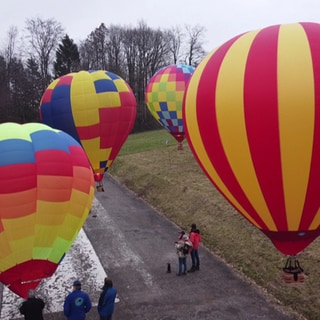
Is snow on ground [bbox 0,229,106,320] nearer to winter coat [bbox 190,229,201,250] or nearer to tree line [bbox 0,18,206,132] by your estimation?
winter coat [bbox 190,229,201,250]

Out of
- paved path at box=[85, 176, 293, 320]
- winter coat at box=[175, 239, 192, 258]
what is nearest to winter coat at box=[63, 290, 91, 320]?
paved path at box=[85, 176, 293, 320]

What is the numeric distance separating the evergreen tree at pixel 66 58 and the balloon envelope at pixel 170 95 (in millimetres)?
24616

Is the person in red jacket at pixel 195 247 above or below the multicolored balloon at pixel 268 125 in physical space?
below

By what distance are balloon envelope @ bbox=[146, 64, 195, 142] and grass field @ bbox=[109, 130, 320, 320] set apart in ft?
5.30

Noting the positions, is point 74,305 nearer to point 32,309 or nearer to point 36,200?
point 32,309

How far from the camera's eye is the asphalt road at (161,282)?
9039mm

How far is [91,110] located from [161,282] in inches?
173

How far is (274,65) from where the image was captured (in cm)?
620

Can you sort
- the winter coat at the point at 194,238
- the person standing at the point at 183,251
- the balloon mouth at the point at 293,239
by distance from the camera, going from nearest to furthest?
the balloon mouth at the point at 293,239 → the person standing at the point at 183,251 → the winter coat at the point at 194,238

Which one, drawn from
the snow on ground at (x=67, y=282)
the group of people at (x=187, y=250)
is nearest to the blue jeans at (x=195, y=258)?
the group of people at (x=187, y=250)

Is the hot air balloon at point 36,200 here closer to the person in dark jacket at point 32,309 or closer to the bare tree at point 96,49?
the person in dark jacket at point 32,309

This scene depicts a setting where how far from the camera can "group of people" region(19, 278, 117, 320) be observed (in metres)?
7.09

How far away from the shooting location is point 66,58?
45156mm

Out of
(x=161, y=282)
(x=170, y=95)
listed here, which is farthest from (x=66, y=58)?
(x=161, y=282)
